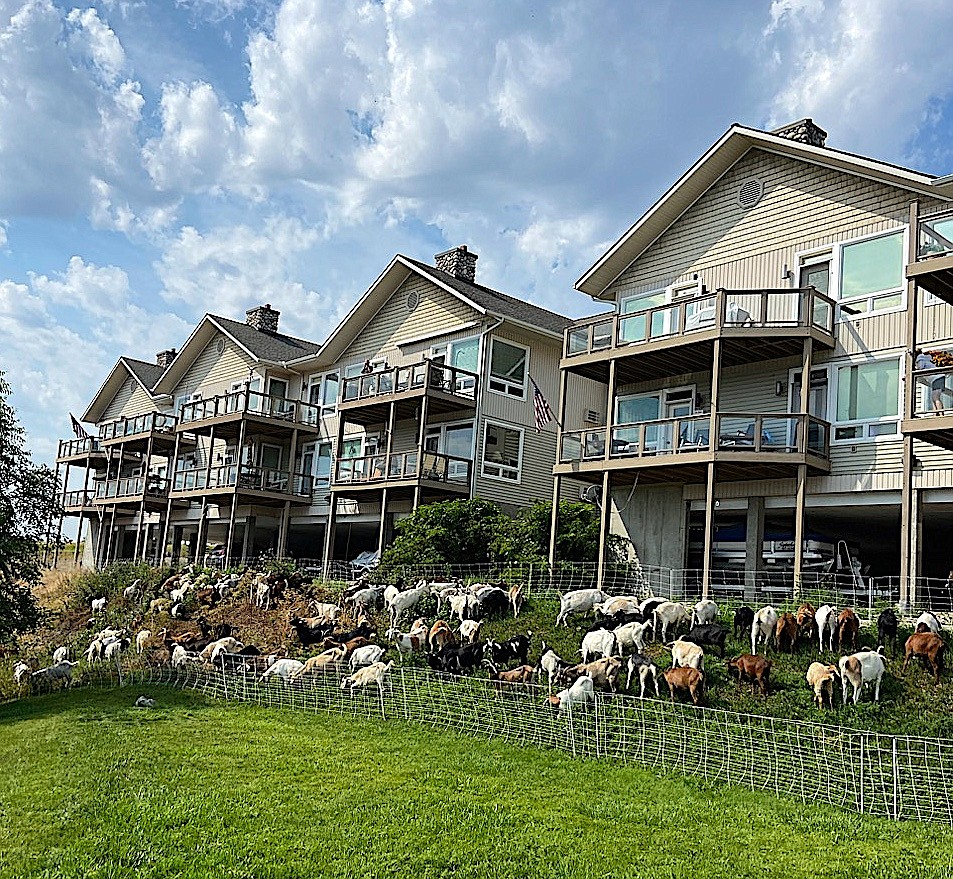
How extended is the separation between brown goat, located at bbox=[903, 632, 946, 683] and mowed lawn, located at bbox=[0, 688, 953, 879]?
16.7ft

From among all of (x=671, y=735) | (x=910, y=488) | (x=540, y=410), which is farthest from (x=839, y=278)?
(x=671, y=735)

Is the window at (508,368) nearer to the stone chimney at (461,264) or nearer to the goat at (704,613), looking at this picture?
the stone chimney at (461,264)

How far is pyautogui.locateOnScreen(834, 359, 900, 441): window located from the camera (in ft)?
72.6

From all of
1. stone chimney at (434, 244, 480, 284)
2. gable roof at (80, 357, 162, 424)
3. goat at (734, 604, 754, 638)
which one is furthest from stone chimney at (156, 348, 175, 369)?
goat at (734, 604, 754, 638)

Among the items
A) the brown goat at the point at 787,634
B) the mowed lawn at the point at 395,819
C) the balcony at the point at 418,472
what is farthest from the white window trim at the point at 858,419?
the mowed lawn at the point at 395,819

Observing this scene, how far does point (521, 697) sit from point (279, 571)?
1539 centimetres

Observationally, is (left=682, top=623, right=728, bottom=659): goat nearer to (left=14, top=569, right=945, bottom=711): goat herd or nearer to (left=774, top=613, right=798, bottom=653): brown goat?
(left=14, top=569, right=945, bottom=711): goat herd

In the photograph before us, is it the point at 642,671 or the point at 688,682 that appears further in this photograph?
the point at 642,671

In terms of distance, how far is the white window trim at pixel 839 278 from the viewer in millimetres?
22469

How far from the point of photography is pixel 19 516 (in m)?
23.8

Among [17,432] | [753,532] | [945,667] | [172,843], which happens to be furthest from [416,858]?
[17,432]

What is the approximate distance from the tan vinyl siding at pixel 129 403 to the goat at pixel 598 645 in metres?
36.7

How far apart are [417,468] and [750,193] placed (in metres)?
11.7

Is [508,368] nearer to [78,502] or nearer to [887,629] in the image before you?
[887,629]
